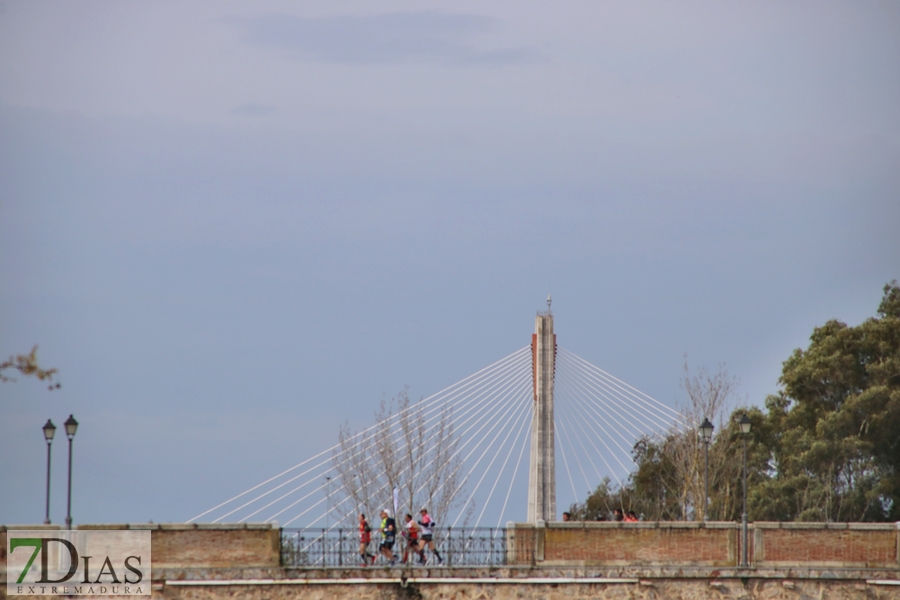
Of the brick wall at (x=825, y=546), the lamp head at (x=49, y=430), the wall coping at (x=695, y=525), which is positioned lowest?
the brick wall at (x=825, y=546)

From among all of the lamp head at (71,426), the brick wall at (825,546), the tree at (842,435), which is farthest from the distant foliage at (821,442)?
the lamp head at (71,426)

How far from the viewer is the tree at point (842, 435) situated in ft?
120

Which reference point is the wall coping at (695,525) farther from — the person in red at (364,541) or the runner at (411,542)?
the person in red at (364,541)

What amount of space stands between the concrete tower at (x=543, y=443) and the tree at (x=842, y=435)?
276 inches

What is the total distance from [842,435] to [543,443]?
30.3 feet

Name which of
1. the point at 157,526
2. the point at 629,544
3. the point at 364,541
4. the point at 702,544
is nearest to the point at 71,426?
the point at 157,526

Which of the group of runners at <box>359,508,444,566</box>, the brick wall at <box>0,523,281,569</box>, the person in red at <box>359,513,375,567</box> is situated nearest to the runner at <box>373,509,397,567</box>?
the group of runners at <box>359,508,444,566</box>

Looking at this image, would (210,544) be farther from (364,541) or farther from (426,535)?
(426,535)

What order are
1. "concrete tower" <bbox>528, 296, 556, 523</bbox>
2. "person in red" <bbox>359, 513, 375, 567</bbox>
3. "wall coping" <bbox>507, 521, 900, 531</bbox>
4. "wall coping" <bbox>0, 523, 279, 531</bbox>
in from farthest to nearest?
"concrete tower" <bbox>528, 296, 556, 523</bbox> → "person in red" <bbox>359, 513, 375, 567</bbox> → "wall coping" <bbox>507, 521, 900, 531</bbox> → "wall coping" <bbox>0, 523, 279, 531</bbox>

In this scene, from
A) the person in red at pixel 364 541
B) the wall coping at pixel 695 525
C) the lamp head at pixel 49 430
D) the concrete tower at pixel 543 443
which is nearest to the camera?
the wall coping at pixel 695 525

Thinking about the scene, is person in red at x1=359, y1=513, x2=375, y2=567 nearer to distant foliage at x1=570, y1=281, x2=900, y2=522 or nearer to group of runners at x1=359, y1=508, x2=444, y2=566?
group of runners at x1=359, y1=508, x2=444, y2=566

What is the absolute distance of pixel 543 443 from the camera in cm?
A: 3381

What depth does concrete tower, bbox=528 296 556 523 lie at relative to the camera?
33844 mm

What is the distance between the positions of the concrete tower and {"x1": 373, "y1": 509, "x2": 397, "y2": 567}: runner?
10.6 m
